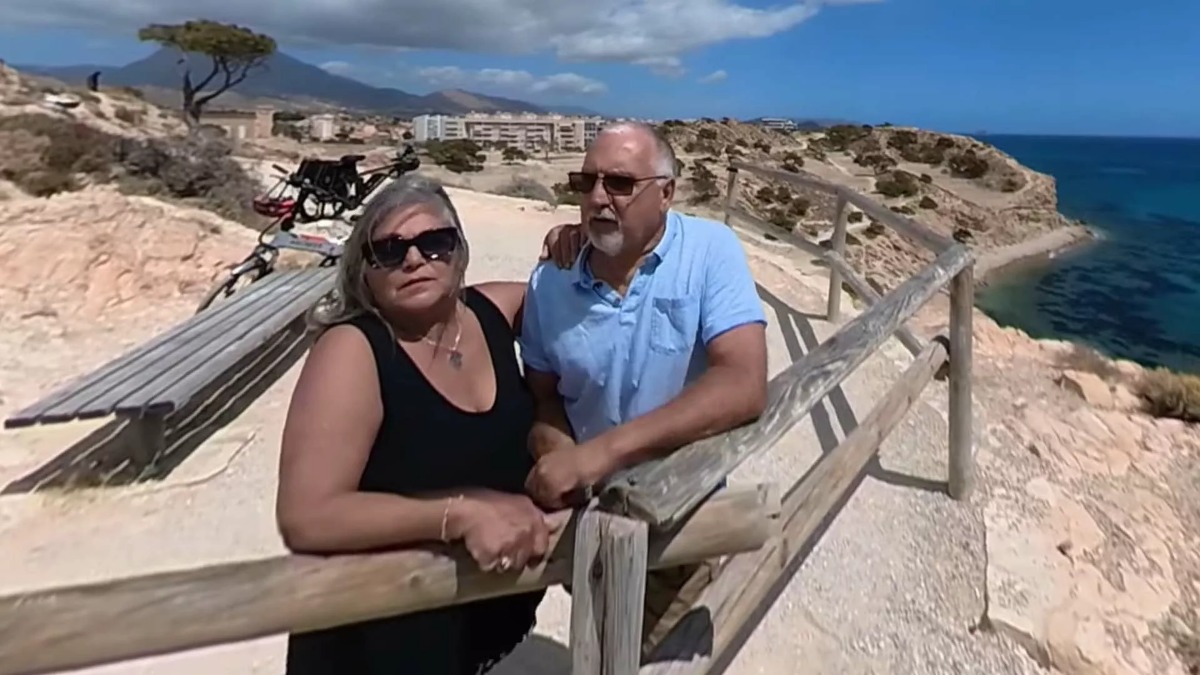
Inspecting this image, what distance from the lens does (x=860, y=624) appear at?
11.0ft

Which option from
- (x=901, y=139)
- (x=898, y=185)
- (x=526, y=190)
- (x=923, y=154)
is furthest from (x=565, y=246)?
(x=901, y=139)

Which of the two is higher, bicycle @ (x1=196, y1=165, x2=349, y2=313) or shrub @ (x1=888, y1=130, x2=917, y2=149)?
shrub @ (x1=888, y1=130, x2=917, y2=149)

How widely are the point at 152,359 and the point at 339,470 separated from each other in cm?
380


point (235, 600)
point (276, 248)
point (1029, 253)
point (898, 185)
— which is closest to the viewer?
point (235, 600)

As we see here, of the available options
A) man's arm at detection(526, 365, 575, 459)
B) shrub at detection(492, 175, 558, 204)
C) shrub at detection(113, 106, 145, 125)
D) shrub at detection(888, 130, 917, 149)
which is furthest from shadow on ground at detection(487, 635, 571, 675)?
shrub at detection(888, 130, 917, 149)

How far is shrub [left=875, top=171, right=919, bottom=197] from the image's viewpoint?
27234 millimetres

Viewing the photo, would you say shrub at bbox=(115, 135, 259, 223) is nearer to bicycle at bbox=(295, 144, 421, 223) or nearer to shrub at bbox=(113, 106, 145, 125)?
bicycle at bbox=(295, 144, 421, 223)

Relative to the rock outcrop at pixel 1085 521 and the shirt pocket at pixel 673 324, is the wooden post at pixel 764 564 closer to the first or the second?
the shirt pocket at pixel 673 324

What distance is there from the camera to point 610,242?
1979mm

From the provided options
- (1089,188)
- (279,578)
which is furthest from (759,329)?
(1089,188)

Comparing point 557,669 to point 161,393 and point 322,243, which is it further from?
point 322,243

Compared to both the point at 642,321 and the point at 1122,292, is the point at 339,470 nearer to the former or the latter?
the point at 642,321

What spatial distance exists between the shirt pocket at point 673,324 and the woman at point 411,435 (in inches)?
12.0

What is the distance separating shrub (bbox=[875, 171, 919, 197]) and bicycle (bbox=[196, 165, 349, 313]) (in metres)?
22.0
